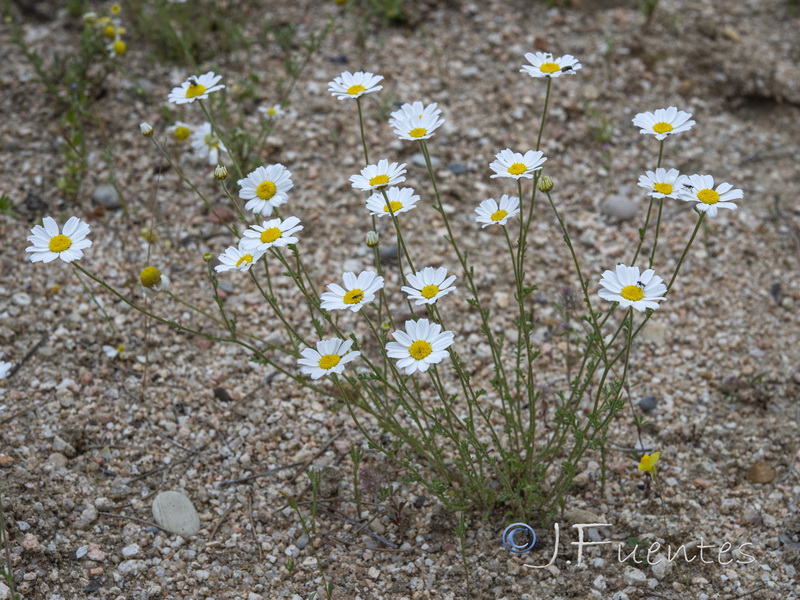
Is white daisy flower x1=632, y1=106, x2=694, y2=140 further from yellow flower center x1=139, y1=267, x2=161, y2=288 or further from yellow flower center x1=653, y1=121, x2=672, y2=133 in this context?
yellow flower center x1=139, y1=267, x2=161, y2=288

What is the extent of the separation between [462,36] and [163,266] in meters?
2.46

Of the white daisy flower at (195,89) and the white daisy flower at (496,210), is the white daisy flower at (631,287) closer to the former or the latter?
the white daisy flower at (496,210)

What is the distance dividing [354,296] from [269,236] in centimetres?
33

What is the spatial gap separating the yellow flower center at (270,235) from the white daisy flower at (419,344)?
48 centimetres

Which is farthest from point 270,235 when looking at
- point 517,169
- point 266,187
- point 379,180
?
point 517,169

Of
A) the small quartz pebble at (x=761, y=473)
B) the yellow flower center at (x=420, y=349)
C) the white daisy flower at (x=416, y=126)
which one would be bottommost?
the small quartz pebble at (x=761, y=473)

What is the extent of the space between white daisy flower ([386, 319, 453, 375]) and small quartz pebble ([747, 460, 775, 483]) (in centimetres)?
151

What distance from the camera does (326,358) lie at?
7.68 ft

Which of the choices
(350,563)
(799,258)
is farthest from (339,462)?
(799,258)

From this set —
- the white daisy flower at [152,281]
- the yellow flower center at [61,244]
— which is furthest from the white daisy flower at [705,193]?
the yellow flower center at [61,244]

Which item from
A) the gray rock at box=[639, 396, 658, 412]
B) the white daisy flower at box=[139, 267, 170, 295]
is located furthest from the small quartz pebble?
the white daisy flower at box=[139, 267, 170, 295]

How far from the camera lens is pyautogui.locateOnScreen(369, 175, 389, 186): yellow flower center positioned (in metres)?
2.41

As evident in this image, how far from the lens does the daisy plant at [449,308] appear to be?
2.34m

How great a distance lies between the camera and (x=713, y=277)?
388 centimetres
